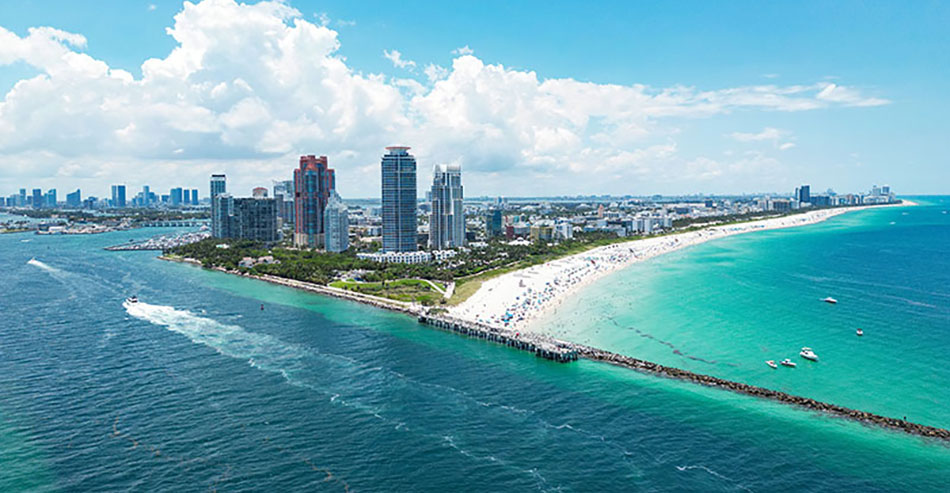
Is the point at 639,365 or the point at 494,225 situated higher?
the point at 494,225

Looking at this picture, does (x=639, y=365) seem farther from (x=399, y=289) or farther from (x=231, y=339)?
(x=399, y=289)

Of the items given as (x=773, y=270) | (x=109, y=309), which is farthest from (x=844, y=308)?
(x=109, y=309)

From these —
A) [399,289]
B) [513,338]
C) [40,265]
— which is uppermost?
[40,265]

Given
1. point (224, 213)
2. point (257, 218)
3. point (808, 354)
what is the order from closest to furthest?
point (808, 354) < point (257, 218) < point (224, 213)

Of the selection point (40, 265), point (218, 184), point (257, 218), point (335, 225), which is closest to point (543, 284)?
point (335, 225)

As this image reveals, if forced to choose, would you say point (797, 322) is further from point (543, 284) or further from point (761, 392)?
point (543, 284)

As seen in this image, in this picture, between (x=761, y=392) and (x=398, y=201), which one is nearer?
(x=761, y=392)

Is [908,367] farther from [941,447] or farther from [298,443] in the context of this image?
[298,443]

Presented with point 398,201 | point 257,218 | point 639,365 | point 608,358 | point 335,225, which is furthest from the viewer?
point 257,218
